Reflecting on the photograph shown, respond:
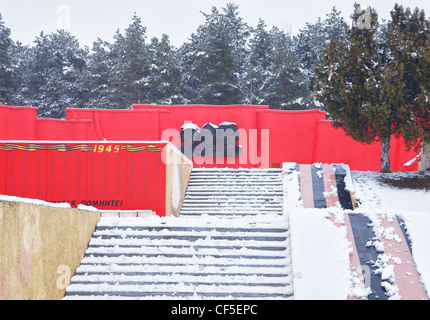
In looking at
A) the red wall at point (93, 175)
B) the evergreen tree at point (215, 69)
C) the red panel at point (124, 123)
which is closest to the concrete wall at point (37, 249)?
the red wall at point (93, 175)

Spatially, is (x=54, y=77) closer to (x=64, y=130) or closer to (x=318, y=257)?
(x=64, y=130)

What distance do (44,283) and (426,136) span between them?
1256cm

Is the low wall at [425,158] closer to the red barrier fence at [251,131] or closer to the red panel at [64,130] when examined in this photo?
the red barrier fence at [251,131]

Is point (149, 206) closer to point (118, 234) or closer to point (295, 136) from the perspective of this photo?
point (118, 234)

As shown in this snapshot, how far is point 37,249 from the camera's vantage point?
214 inches

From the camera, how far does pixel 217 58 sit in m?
39.7

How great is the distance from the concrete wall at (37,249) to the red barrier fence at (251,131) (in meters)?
12.8

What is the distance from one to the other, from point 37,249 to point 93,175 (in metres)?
6.80

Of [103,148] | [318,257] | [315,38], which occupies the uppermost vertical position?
[315,38]

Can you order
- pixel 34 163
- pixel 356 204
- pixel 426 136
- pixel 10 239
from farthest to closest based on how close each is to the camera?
pixel 426 136, pixel 356 204, pixel 34 163, pixel 10 239

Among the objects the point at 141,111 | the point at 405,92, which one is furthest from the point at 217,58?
the point at 405,92

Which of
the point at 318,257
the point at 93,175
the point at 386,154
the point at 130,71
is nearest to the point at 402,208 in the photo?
the point at 386,154

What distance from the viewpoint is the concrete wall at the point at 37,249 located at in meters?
4.85

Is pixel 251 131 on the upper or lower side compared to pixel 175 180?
upper
